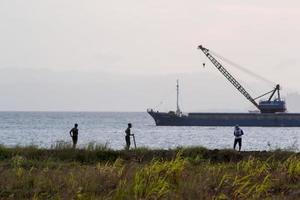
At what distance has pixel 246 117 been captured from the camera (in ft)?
359

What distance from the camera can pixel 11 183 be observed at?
42.7 ft

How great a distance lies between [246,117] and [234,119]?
1.99m

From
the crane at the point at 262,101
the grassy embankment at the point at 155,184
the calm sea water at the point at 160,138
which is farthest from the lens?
the crane at the point at 262,101

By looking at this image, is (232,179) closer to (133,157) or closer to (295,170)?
(295,170)

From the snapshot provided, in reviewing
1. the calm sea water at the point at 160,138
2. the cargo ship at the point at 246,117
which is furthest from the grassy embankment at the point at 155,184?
the cargo ship at the point at 246,117

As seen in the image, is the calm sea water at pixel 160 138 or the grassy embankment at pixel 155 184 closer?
the grassy embankment at pixel 155 184

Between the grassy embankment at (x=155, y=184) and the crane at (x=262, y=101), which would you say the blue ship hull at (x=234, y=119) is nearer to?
the crane at (x=262, y=101)

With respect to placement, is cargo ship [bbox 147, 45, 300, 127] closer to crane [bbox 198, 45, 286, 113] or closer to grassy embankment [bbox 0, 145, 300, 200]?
crane [bbox 198, 45, 286, 113]

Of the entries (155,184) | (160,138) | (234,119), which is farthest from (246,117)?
(155,184)

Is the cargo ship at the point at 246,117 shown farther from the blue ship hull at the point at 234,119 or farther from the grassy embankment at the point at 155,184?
the grassy embankment at the point at 155,184

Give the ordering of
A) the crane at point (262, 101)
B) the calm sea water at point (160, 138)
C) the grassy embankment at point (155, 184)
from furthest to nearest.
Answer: the crane at point (262, 101) < the calm sea water at point (160, 138) < the grassy embankment at point (155, 184)

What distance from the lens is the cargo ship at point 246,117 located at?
107625 millimetres

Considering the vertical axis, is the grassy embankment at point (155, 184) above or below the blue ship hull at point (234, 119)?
below

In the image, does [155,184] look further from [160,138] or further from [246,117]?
[246,117]
